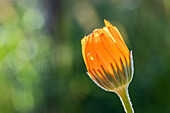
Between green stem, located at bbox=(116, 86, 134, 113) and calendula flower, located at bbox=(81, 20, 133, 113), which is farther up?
calendula flower, located at bbox=(81, 20, 133, 113)

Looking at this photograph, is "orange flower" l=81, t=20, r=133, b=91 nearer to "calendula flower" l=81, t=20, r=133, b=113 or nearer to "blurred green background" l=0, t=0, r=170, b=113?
"calendula flower" l=81, t=20, r=133, b=113

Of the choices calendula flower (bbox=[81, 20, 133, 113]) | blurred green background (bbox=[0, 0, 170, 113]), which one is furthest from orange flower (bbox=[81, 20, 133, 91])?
blurred green background (bbox=[0, 0, 170, 113])

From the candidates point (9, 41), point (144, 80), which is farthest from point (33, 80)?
point (144, 80)

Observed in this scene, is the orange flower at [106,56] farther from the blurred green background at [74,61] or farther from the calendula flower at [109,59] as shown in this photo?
the blurred green background at [74,61]

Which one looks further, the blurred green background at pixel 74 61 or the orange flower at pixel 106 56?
the blurred green background at pixel 74 61

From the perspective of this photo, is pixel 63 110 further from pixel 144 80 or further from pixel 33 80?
pixel 144 80

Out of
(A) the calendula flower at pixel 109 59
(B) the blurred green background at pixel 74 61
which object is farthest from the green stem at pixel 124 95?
(B) the blurred green background at pixel 74 61
